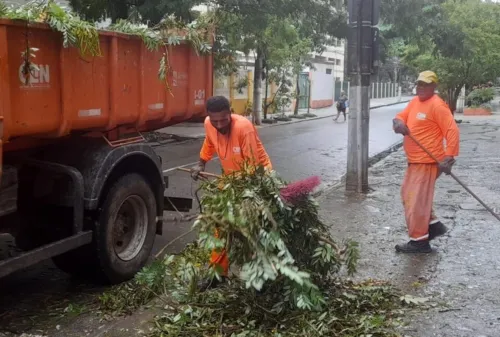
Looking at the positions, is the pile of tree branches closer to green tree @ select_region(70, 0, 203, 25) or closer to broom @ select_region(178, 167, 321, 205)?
broom @ select_region(178, 167, 321, 205)

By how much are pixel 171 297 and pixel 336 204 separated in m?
4.49

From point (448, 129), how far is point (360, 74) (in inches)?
146

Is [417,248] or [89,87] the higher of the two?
[89,87]

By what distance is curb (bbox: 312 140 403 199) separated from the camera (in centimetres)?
965

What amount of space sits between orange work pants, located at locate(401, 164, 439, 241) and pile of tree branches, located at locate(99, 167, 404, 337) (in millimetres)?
1489

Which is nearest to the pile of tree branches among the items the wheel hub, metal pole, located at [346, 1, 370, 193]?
the wheel hub

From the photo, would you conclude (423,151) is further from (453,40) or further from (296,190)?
(453,40)

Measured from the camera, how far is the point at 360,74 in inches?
368

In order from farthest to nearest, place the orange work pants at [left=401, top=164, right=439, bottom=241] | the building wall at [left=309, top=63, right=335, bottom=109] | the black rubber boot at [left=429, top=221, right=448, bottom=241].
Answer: the building wall at [left=309, top=63, right=335, bottom=109] < the black rubber boot at [left=429, top=221, right=448, bottom=241] < the orange work pants at [left=401, top=164, right=439, bottom=241]

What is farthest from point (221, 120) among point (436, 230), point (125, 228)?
point (436, 230)

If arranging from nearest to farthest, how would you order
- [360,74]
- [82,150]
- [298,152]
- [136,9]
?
[82,150]
[360,74]
[136,9]
[298,152]

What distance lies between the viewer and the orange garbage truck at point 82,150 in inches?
170

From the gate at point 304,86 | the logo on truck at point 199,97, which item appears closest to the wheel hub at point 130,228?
the logo on truck at point 199,97

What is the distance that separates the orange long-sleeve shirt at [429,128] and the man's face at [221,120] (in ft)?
6.93
